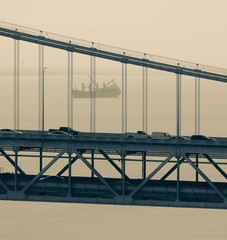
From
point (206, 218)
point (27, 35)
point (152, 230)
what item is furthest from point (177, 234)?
point (27, 35)

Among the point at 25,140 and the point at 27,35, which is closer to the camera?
the point at 25,140

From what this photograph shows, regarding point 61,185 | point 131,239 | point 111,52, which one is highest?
point 111,52

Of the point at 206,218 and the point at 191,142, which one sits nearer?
the point at 191,142

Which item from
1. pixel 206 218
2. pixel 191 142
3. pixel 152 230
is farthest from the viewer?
pixel 206 218

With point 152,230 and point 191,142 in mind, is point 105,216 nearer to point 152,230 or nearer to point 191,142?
point 152,230

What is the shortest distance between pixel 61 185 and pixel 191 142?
15419 mm

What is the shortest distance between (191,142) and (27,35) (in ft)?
90.7

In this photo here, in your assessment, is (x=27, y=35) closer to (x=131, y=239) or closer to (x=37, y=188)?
(x=37, y=188)

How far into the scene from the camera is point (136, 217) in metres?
101

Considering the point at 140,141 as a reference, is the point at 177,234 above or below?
below

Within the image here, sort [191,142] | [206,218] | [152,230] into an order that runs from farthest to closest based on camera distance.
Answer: [206,218]
[152,230]
[191,142]

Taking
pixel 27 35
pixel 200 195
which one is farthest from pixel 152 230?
pixel 27 35

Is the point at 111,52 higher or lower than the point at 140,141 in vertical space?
higher

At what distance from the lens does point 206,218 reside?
99812 millimetres
